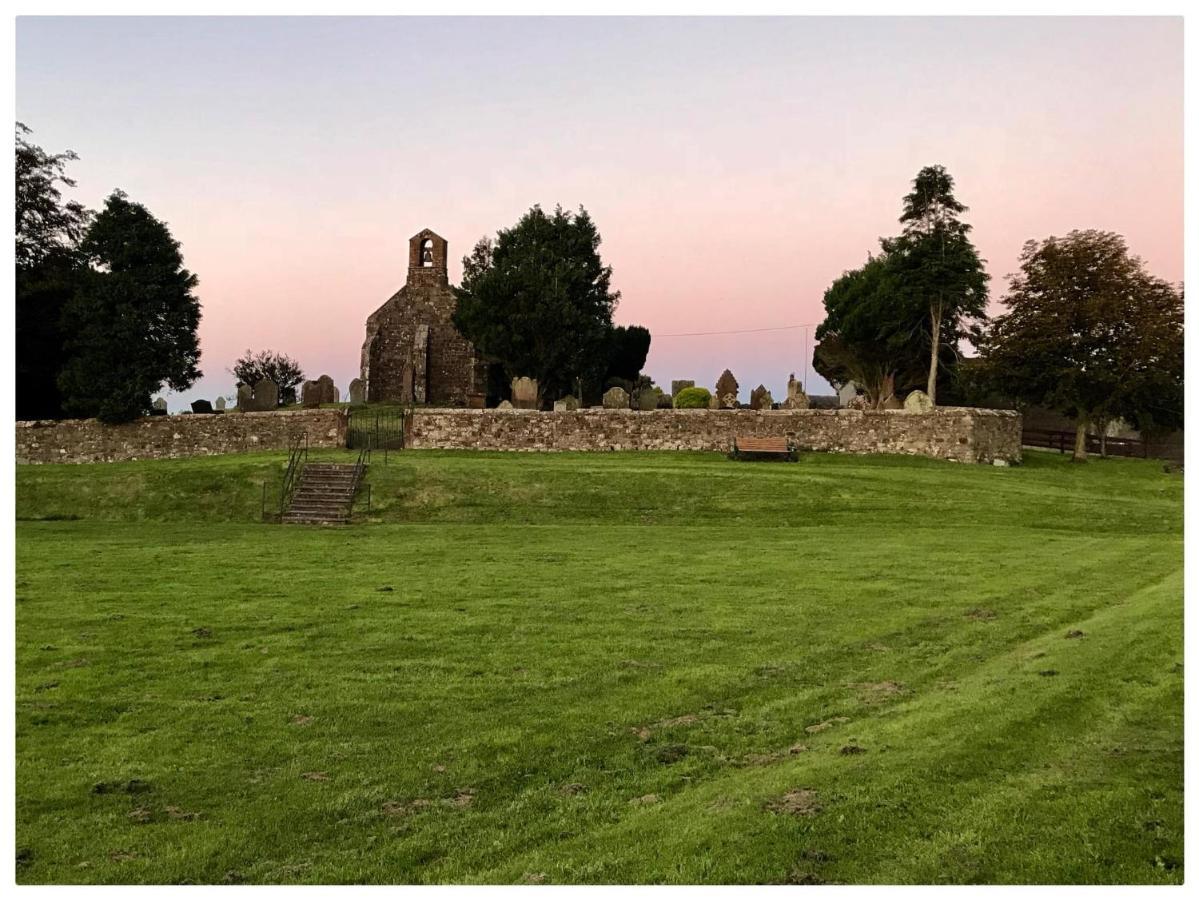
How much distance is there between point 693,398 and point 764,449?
11928 mm

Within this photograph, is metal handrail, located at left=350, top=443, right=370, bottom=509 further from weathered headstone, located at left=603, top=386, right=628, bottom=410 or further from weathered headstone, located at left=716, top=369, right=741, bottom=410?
weathered headstone, located at left=716, top=369, right=741, bottom=410

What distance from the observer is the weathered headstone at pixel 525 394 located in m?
42.0

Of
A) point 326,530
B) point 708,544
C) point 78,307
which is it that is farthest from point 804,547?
point 78,307

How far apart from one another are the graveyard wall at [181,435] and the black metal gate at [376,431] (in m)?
0.86

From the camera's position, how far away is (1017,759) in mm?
7773

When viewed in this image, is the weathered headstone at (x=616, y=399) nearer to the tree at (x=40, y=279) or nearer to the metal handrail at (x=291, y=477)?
the metal handrail at (x=291, y=477)

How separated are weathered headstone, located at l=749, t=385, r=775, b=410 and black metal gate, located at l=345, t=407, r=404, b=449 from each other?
55.2 feet

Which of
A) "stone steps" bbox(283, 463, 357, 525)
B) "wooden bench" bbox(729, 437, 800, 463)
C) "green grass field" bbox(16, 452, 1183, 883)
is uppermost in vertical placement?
"wooden bench" bbox(729, 437, 800, 463)

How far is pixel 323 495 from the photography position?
2772cm

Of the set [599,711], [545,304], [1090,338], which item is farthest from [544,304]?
[599,711]

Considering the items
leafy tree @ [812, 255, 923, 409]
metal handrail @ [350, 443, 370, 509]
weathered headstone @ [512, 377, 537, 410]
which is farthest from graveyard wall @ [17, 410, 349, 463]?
leafy tree @ [812, 255, 923, 409]

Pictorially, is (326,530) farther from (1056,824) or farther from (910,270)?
(910,270)

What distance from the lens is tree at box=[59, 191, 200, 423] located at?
3822 centimetres

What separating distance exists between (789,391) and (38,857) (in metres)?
43.0
